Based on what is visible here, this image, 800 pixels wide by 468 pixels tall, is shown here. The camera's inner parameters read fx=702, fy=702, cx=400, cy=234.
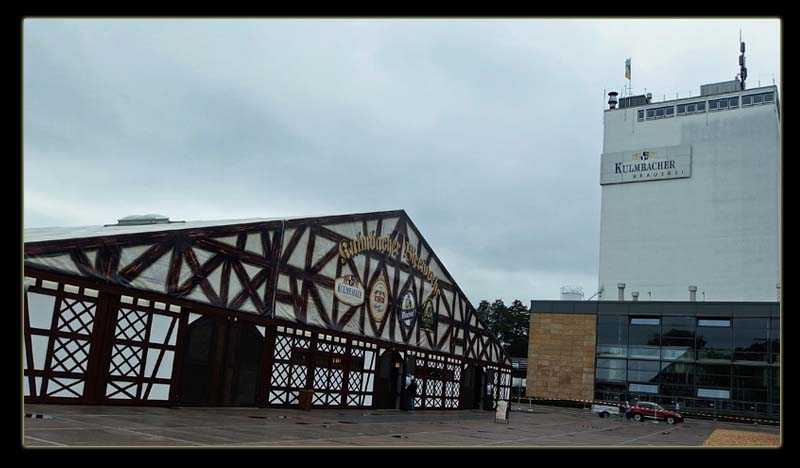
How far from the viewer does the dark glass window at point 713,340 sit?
2024 inches

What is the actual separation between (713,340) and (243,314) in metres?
41.3

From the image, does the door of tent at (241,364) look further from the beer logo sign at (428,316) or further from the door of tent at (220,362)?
the beer logo sign at (428,316)

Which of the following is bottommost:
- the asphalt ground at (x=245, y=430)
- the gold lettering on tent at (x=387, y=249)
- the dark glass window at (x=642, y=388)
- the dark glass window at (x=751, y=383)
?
the asphalt ground at (x=245, y=430)

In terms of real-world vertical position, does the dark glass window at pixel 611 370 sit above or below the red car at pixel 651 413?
above

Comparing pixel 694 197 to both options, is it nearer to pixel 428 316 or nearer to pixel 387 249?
pixel 428 316

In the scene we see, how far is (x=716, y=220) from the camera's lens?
67250 millimetres

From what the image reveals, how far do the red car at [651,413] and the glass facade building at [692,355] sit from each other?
719 centimetres

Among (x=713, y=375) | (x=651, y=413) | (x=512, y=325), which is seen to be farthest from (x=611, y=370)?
(x=512, y=325)

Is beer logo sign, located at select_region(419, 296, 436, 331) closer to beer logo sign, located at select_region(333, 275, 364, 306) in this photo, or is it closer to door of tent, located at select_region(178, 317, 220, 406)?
beer logo sign, located at select_region(333, 275, 364, 306)

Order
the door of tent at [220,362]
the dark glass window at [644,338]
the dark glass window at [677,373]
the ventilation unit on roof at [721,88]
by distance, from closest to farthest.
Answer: the door of tent at [220,362], the dark glass window at [677,373], the dark glass window at [644,338], the ventilation unit on roof at [721,88]

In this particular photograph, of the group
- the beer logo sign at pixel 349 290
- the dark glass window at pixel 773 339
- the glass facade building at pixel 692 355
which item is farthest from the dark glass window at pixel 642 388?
the beer logo sign at pixel 349 290

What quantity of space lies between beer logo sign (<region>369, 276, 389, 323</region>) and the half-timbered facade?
78mm

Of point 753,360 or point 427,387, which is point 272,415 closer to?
point 427,387
